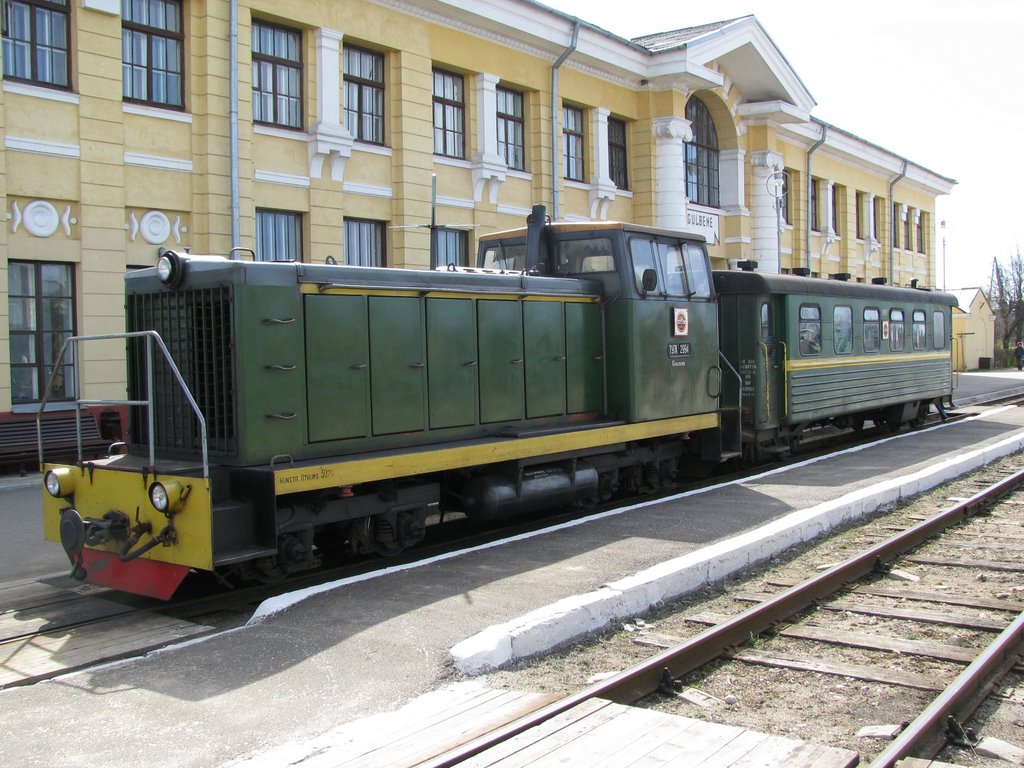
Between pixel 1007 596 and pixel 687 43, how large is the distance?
18.9 metres

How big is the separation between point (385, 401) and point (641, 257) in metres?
3.56

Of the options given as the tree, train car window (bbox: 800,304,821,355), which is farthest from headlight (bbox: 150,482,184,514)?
the tree

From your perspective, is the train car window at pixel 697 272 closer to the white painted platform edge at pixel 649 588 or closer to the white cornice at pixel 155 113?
the white painted platform edge at pixel 649 588

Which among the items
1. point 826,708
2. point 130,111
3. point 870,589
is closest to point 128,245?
point 130,111

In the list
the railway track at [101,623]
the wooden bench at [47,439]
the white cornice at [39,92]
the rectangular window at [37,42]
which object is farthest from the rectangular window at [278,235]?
the railway track at [101,623]

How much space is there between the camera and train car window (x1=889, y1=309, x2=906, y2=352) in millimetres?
17375

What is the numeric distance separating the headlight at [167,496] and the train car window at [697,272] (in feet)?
21.0

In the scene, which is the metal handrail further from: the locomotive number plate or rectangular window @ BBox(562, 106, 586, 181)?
rectangular window @ BBox(562, 106, 586, 181)

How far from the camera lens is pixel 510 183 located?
66.6ft

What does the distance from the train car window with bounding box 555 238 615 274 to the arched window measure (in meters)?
16.7

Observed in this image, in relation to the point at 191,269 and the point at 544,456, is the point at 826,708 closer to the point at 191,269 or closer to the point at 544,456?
the point at 544,456

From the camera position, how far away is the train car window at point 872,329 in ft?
53.6

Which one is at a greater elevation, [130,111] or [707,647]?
[130,111]

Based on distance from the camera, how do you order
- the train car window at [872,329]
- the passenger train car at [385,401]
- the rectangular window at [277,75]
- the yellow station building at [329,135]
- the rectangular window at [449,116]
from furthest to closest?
the rectangular window at [449,116]
the train car window at [872,329]
the rectangular window at [277,75]
the yellow station building at [329,135]
the passenger train car at [385,401]
